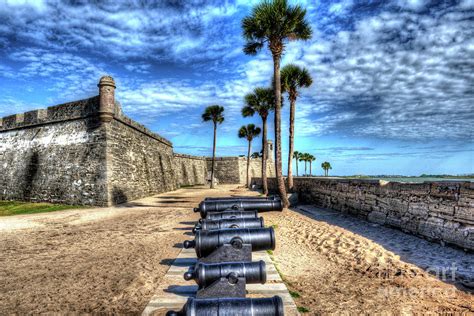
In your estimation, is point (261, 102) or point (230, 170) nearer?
point (261, 102)

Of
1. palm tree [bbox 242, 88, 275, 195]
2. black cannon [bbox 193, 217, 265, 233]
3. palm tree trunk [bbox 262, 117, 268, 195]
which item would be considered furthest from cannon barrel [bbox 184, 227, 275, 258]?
palm tree [bbox 242, 88, 275, 195]

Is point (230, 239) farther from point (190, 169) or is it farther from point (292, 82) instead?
point (190, 169)

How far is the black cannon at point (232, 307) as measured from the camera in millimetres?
2127

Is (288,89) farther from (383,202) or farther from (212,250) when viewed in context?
(212,250)

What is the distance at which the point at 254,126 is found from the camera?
40.7 metres

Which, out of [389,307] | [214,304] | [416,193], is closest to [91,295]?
[214,304]

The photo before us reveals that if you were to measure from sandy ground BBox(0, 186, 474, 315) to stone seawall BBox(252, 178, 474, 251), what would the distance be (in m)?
0.36

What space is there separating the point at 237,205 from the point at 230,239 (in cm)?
321

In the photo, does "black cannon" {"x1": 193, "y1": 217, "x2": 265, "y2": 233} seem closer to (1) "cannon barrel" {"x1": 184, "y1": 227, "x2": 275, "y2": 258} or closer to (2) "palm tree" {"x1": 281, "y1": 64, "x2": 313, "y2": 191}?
(1) "cannon barrel" {"x1": 184, "y1": 227, "x2": 275, "y2": 258}

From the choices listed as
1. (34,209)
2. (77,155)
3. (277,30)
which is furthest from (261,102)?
(34,209)

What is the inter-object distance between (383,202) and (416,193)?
1.50 metres

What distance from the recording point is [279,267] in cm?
495

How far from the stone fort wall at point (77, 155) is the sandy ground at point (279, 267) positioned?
19.0 feet

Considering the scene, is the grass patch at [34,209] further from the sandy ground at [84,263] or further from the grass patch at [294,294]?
the grass patch at [294,294]
